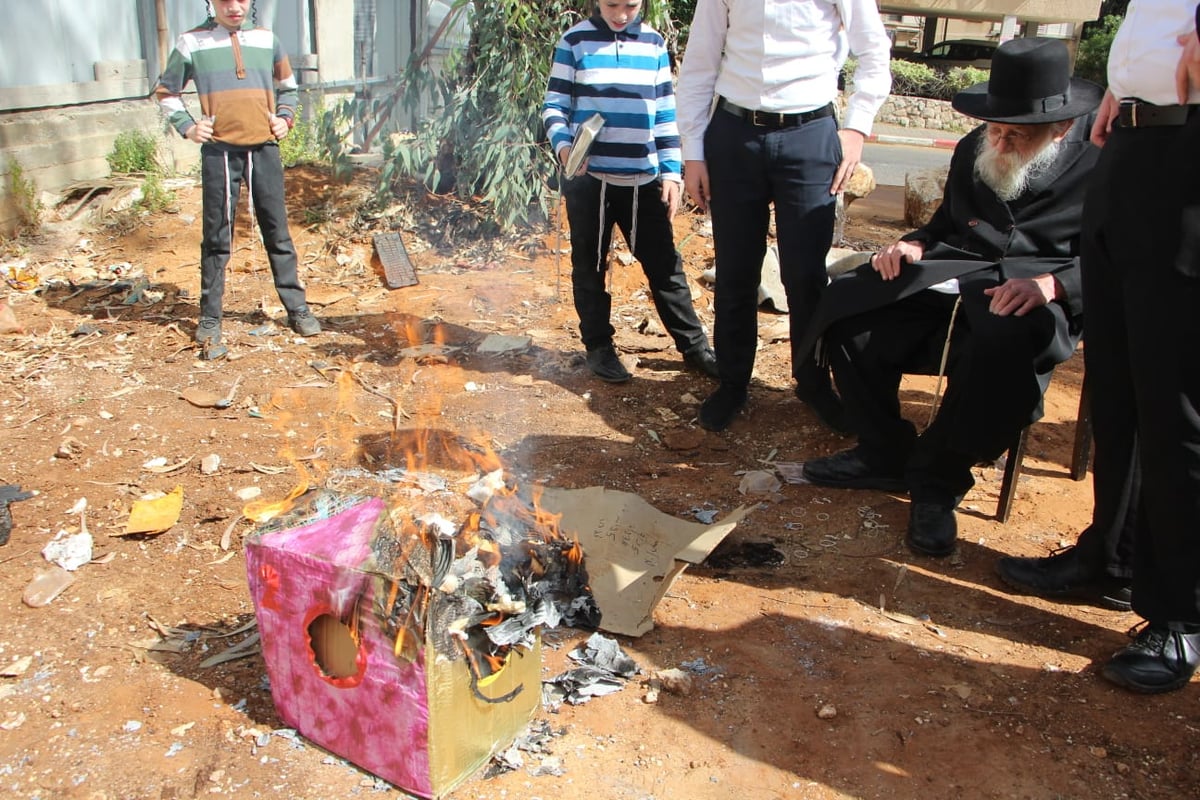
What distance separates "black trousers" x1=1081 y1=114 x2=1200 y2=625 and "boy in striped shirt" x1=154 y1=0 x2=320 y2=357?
4648 mm

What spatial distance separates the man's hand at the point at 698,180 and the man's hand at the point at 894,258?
97 cm

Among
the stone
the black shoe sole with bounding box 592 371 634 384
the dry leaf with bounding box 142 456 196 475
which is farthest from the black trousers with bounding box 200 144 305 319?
the stone

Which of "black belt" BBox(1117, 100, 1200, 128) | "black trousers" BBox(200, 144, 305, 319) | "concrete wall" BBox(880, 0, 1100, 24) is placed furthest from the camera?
"concrete wall" BBox(880, 0, 1100, 24)

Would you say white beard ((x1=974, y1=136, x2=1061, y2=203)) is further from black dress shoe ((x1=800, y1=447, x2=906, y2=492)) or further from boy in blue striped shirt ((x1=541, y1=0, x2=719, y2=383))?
boy in blue striped shirt ((x1=541, y1=0, x2=719, y2=383))

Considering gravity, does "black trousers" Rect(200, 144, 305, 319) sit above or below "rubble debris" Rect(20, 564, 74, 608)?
above

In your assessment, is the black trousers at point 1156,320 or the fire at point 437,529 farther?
the black trousers at point 1156,320

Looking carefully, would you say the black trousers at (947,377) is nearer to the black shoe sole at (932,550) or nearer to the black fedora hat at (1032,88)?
the black shoe sole at (932,550)

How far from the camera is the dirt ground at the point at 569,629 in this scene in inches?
107

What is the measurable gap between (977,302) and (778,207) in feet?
3.59

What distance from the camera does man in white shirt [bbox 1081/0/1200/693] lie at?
2717 millimetres

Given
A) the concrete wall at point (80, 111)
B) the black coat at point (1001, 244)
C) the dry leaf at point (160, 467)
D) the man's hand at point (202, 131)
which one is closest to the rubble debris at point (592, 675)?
the black coat at point (1001, 244)

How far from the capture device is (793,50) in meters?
4.25

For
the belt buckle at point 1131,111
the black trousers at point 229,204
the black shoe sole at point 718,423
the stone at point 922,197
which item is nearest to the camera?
the belt buckle at point 1131,111

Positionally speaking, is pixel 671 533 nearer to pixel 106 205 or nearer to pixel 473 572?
pixel 473 572
